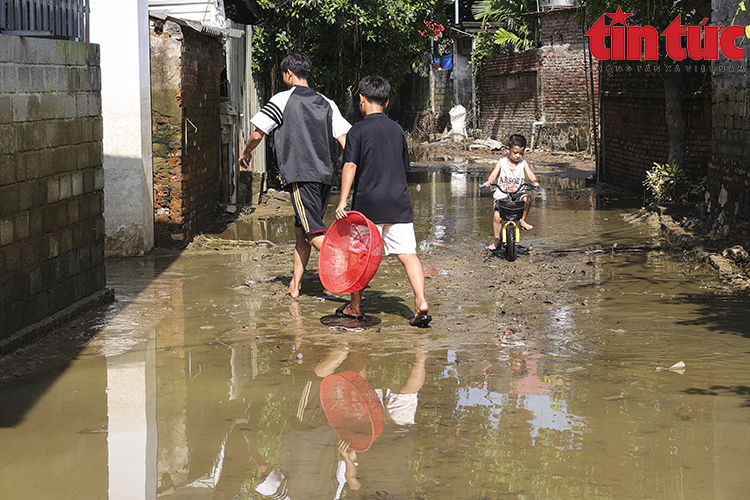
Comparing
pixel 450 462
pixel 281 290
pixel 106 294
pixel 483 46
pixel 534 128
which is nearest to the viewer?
pixel 450 462

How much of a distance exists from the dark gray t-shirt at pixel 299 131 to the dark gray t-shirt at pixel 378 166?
565 millimetres

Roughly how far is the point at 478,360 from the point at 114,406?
2292 mm

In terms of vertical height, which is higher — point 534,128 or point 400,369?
point 534,128

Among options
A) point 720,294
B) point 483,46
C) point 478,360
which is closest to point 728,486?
point 478,360

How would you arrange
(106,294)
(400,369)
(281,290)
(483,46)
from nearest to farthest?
(400,369) → (106,294) → (281,290) → (483,46)

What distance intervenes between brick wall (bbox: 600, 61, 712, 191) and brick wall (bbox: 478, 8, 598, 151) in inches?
320

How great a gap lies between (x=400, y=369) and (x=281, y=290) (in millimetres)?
2581

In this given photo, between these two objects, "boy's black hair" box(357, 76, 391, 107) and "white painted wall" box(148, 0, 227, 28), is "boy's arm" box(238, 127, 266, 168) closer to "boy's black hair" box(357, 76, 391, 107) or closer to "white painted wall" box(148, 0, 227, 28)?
"boy's black hair" box(357, 76, 391, 107)

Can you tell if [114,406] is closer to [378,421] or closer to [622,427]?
[378,421]

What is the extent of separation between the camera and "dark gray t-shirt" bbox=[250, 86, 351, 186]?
6.84 m

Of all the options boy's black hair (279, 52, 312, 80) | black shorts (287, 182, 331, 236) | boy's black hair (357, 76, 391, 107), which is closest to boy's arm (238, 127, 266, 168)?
black shorts (287, 182, 331, 236)

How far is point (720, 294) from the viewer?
7.33 meters

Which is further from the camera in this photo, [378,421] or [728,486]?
[378,421]

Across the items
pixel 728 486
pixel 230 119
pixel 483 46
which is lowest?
pixel 728 486
